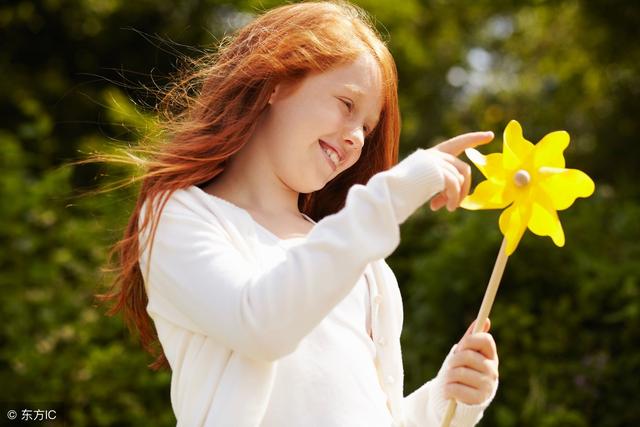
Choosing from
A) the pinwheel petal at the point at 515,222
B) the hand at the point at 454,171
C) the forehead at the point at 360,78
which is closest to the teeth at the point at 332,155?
the forehead at the point at 360,78

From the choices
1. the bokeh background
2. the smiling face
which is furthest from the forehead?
the bokeh background

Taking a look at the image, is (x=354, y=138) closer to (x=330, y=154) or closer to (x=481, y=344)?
(x=330, y=154)

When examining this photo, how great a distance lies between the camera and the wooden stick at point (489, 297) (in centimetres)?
157

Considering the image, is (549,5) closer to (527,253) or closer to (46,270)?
(527,253)

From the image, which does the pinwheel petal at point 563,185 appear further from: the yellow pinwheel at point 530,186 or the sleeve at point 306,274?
the sleeve at point 306,274

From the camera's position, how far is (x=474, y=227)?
434 centimetres

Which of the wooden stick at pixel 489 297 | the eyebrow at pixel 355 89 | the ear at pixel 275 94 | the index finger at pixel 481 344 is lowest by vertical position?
the index finger at pixel 481 344

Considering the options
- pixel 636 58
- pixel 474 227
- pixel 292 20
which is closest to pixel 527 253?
pixel 474 227

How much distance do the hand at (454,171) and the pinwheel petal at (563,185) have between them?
0.13 metres

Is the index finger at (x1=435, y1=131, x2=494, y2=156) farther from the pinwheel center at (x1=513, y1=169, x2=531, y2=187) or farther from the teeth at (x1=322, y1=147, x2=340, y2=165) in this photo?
the teeth at (x1=322, y1=147, x2=340, y2=165)

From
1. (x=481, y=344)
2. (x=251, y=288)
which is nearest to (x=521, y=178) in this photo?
(x=481, y=344)

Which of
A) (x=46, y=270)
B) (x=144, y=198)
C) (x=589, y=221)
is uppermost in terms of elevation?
(x=144, y=198)

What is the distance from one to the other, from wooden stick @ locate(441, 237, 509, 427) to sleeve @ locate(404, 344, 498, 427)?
9 cm

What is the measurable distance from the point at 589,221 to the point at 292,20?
2914 mm
